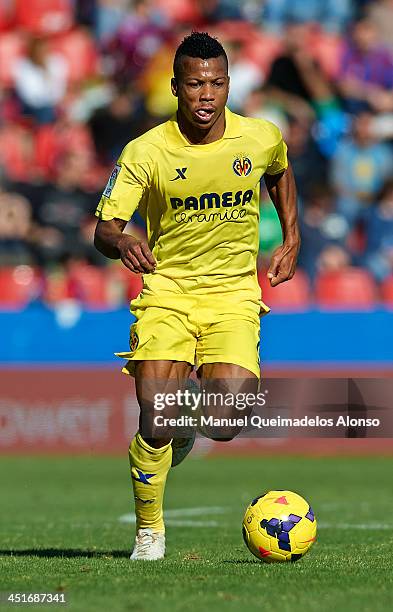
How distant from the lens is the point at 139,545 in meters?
6.82

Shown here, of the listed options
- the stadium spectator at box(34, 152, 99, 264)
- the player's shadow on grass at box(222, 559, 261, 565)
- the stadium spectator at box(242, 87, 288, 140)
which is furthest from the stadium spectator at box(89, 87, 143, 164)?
the player's shadow on grass at box(222, 559, 261, 565)

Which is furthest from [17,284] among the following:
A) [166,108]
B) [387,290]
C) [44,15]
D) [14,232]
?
[44,15]

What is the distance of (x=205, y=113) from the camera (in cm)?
671

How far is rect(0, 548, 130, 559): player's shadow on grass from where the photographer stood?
7.04 metres

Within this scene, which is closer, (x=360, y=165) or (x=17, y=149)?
(x=360, y=165)

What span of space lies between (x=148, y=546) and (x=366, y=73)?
1276 centimetres

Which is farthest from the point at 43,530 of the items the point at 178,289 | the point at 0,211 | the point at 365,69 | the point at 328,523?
the point at 365,69

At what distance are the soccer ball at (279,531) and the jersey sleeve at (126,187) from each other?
5.33ft

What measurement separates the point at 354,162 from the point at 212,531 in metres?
9.57

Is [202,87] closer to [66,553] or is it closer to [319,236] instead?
[66,553]

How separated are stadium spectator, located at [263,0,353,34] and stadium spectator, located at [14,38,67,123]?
10.8 feet

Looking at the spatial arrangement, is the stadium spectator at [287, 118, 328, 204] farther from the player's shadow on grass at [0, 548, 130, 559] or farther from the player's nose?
the player's nose

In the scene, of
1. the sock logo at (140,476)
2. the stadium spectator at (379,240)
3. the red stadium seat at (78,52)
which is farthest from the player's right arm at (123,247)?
the red stadium seat at (78,52)

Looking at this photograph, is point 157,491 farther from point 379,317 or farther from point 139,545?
point 379,317
